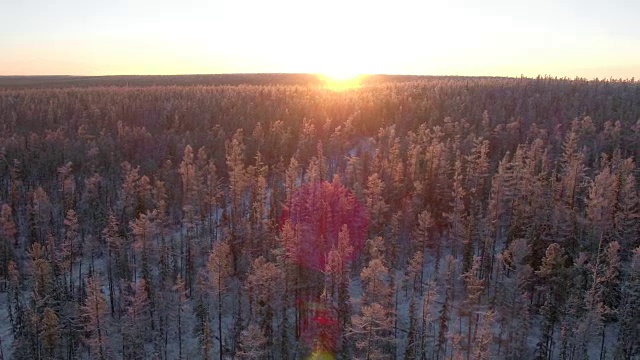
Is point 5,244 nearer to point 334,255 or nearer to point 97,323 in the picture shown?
point 97,323

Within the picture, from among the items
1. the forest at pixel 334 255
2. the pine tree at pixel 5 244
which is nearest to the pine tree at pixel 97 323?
the forest at pixel 334 255

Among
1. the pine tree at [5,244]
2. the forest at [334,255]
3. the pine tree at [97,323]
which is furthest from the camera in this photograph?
the pine tree at [5,244]

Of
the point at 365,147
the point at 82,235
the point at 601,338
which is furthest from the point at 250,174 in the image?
the point at 601,338

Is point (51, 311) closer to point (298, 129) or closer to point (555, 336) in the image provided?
point (555, 336)

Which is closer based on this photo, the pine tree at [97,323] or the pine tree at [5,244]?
the pine tree at [97,323]

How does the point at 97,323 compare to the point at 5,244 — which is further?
the point at 5,244

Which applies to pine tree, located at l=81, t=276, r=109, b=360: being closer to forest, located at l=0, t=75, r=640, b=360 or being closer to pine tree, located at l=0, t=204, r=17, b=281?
forest, located at l=0, t=75, r=640, b=360

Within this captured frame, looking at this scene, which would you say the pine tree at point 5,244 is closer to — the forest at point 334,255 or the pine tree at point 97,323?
the forest at point 334,255

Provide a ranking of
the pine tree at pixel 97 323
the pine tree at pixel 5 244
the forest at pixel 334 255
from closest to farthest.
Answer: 1. the pine tree at pixel 97 323
2. the forest at pixel 334 255
3. the pine tree at pixel 5 244

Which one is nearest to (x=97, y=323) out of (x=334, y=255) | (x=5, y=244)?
(x=334, y=255)
